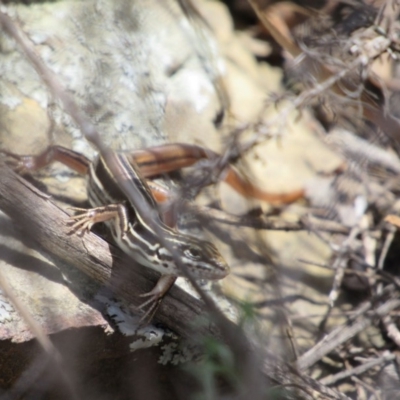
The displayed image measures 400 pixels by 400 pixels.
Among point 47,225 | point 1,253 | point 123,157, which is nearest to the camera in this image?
point 47,225

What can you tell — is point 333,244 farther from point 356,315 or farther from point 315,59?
point 315,59

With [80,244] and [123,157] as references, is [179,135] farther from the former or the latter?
[80,244]

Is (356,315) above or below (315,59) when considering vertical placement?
below

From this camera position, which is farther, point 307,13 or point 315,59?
point 307,13

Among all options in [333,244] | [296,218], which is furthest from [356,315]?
[296,218]

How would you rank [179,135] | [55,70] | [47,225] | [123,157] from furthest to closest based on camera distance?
[179,135]
[55,70]
[123,157]
[47,225]

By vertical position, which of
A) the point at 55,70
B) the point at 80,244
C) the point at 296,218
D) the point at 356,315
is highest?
the point at 55,70
